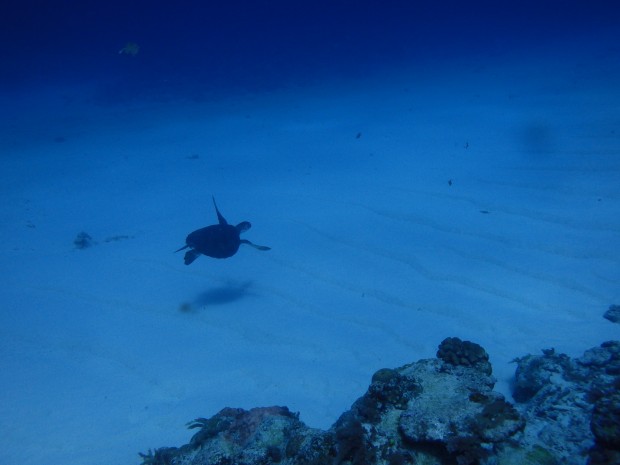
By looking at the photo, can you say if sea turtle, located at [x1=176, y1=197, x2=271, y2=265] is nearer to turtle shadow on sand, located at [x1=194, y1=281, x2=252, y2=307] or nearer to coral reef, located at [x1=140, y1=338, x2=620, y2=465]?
turtle shadow on sand, located at [x1=194, y1=281, x2=252, y2=307]

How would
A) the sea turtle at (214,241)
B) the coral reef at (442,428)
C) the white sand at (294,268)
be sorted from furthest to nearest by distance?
1. the sea turtle at (214,241)
2. the white sand at (294,268)
3. the coral reef at (442,428)

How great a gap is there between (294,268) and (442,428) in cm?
485

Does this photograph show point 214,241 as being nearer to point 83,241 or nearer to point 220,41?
point 83,241

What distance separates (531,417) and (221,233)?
4.38 meters

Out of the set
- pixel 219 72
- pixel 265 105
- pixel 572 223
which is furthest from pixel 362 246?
pixel 219 72

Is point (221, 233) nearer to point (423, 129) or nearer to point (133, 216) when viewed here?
point (133, 216)

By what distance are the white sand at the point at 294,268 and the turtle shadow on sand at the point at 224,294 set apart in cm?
3

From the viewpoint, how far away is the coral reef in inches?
93.4

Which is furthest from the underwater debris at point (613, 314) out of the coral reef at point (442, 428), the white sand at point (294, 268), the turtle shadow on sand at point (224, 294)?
the turtle shadow on sand at point (224, 294)

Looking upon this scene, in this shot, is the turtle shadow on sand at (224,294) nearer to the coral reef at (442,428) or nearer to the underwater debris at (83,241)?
the coral reef at (442,428)

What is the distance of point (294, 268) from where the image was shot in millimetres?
7141

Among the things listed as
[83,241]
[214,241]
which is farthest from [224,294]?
[83,241]

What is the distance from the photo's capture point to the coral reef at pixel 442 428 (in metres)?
2.37

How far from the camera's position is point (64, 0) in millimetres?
37375
